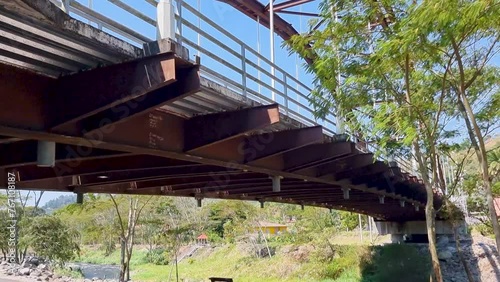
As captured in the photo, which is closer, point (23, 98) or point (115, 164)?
point (23, 98)

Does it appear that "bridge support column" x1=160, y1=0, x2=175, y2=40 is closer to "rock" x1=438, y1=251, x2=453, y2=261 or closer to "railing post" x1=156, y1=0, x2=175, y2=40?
"railing post" x1=156, y1=0, x2=175, y2=40

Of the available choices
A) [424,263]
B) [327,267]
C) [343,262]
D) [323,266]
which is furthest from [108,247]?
[424,263]

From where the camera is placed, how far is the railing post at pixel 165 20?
4.55 metres

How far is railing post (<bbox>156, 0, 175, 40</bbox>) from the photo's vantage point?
4.55m

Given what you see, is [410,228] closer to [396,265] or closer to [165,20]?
[396,265]

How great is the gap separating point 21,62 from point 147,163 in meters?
3.46

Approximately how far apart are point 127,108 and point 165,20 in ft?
3.33

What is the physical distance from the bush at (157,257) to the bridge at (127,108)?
3397cm

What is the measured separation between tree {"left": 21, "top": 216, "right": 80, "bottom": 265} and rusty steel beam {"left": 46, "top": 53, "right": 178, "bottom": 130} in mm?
24062

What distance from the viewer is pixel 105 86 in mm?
4410

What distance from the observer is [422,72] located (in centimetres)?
904

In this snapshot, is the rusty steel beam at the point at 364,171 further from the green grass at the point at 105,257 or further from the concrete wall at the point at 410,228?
the green grass at the point at 105,257

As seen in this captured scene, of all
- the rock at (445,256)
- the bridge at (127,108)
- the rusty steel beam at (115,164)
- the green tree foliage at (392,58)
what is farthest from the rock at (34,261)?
the green tree foliage at (392,58)

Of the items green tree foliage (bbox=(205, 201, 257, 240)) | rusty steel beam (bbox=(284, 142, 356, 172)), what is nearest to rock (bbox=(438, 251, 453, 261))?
green tree foliage (bbox=(205, 201, 257, 240))
